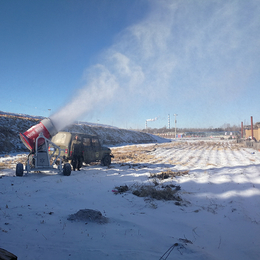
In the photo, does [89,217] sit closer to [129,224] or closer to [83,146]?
[129,224]

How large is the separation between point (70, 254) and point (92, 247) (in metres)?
0.36

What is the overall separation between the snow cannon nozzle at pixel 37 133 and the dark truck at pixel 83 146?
0.77 m

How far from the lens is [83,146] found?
11.0 m

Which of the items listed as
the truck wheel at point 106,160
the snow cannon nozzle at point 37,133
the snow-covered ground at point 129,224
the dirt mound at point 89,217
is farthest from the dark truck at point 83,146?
the dirt mound at point 89,217

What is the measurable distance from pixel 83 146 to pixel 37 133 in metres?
2.65

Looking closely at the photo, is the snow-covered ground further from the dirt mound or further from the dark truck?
the dark truck

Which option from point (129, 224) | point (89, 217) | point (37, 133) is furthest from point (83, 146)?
point (129, 224)

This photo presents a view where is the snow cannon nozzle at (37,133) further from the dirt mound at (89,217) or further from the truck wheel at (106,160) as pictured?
the dirt mound at (89,217)

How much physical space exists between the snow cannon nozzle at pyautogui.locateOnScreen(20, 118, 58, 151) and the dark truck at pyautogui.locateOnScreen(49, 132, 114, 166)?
77 centimetres

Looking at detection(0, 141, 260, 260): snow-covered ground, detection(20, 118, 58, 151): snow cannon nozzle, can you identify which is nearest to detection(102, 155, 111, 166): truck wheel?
detection(20, 118, 58, 151): snow cannon nozzle

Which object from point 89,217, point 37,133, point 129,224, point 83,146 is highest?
point 37,133

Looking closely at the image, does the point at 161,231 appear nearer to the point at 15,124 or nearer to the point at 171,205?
the point at 171,205

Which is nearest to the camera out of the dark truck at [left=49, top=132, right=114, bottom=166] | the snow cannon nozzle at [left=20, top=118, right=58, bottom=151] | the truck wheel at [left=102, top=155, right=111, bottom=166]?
the snow cannon nozzle at [left=20, top=118, right=58, bottom=151]

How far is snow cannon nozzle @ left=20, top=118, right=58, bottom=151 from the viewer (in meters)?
9.09
